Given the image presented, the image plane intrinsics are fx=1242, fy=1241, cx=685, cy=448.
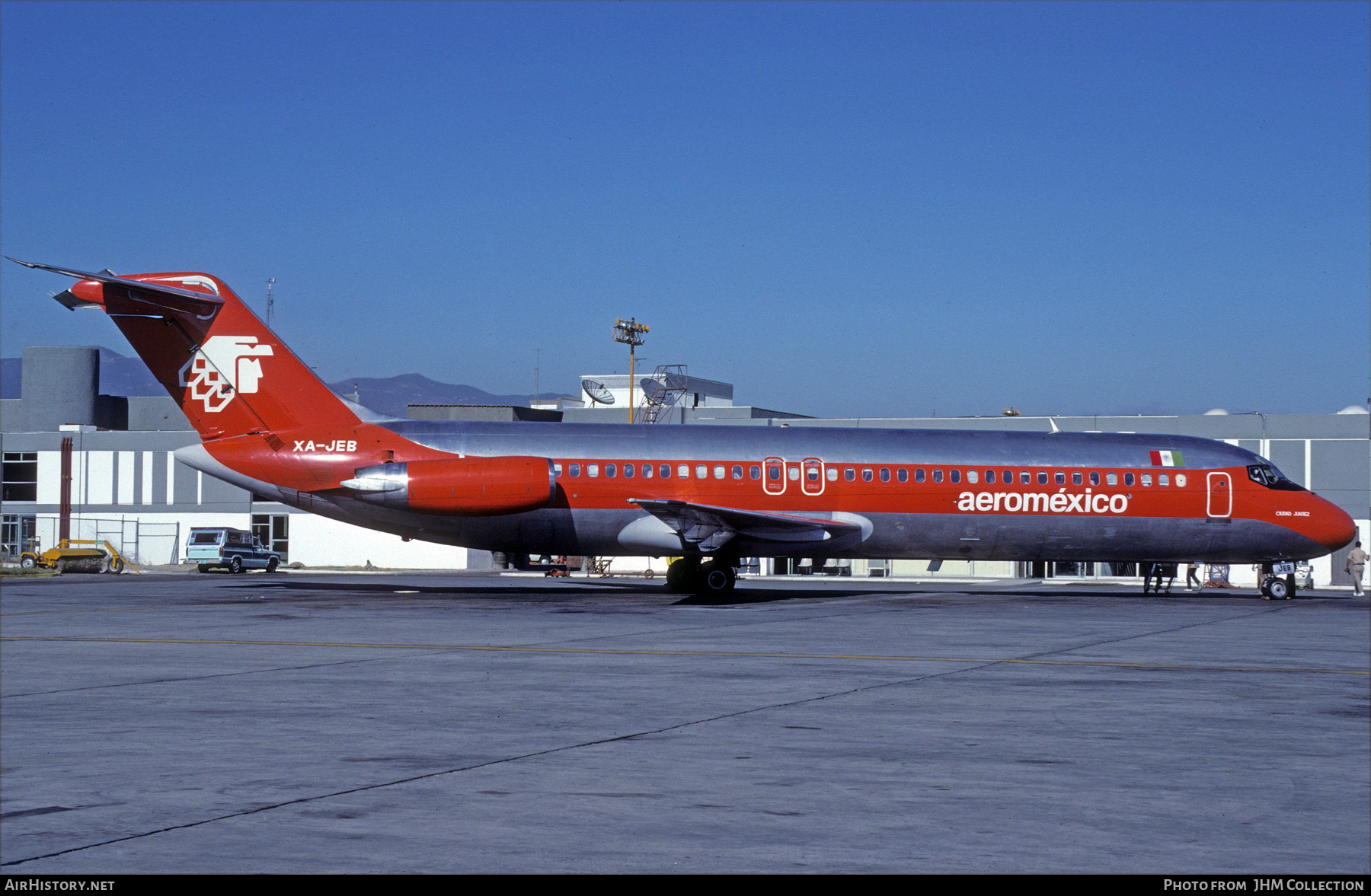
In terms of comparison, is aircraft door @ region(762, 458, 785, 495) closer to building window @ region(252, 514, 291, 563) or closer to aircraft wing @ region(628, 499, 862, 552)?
aircraft wing @ region(628, 499, 862, 552)

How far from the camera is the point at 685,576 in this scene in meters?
31.9

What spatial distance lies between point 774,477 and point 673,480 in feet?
8.15

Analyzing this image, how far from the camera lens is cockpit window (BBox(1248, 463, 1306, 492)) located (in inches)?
1246

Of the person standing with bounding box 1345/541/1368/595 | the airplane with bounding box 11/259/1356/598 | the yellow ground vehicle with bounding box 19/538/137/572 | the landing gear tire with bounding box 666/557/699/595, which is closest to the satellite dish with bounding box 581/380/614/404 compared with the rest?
the yellow ground vehicle with bounding box 19/538/137/572

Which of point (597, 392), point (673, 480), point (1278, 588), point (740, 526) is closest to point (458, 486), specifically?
point (673, 480)

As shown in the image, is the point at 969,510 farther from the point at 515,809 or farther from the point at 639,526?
the point at 515,809

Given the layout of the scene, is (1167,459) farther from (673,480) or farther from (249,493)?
(249,493)

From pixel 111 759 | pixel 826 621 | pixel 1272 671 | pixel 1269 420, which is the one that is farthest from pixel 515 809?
pixel 1269 420

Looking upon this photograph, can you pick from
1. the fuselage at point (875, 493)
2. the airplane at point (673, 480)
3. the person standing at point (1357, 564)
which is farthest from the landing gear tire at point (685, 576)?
the person standing at point (1357, 564)

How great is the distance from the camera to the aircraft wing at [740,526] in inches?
1131

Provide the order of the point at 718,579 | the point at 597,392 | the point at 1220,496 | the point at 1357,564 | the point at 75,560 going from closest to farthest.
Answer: the point at 718,579
the point at 1220,496
the point at 1357,564
the point at 75,560
the point at 597,392

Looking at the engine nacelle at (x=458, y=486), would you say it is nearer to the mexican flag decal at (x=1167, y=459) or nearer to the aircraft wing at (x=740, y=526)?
the aircraft wing at (x=740, y=526)

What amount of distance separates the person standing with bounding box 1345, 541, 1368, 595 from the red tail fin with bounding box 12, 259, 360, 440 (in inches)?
1137

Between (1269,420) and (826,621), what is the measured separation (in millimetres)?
37917
